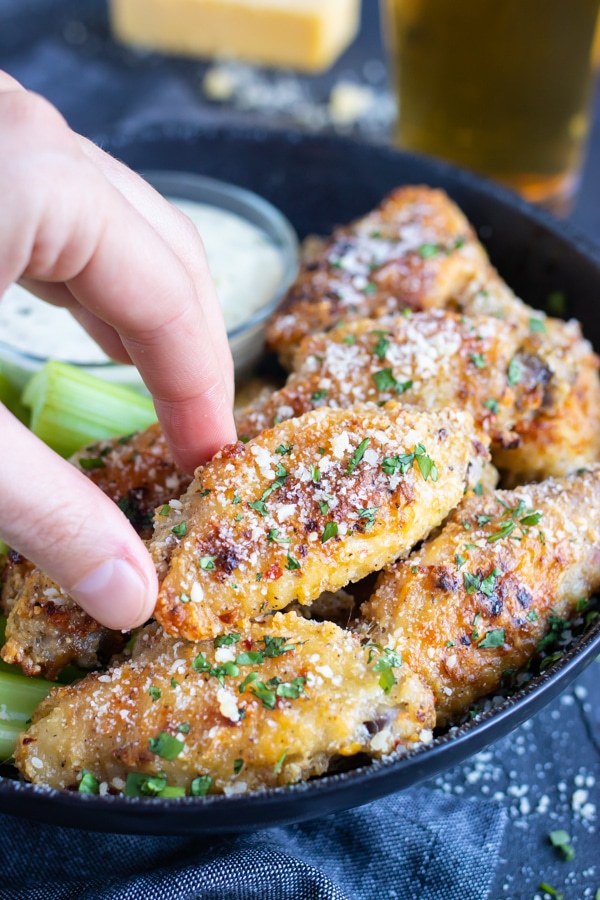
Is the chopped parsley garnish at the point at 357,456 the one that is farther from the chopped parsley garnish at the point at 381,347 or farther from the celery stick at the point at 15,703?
the celery stick at the point at 15,703

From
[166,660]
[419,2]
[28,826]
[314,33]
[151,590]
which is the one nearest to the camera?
[151,590]

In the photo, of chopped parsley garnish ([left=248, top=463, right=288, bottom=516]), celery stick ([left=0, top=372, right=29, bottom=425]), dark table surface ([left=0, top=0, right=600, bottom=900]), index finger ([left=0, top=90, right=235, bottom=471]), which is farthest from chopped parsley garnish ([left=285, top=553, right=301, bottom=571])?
dark table surface ([left=0, top=0, right=600, bottom=900])

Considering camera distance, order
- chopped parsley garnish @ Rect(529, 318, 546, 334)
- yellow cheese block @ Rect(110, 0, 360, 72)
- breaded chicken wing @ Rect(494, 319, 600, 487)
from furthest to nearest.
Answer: yellow cheese block @ Rect(110, 0, 360, 72), chopped parsley garnish @ Rect(529, 318, 546, 334), breaded chicken wing @ Rect(494, 319, 600, 487)

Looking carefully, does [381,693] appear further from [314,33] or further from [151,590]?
[314,33]

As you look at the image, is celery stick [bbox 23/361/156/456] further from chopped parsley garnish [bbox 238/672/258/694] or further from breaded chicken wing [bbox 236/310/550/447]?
chopped parsley garnish [bbox 238/672/258/694]

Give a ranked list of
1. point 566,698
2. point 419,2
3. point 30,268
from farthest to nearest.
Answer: point 419,2 < point 566,698 < point 30,268

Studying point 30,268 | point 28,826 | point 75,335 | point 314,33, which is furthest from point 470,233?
point 314,33

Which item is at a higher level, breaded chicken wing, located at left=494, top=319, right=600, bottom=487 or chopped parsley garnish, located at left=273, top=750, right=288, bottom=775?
breaded chicken wing, located at left=494, top=319, right=600, bottom=487

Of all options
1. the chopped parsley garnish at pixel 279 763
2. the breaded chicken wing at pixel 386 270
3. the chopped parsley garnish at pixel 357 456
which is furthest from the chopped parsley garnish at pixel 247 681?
the breaded chicken wing at pixel 386 270
